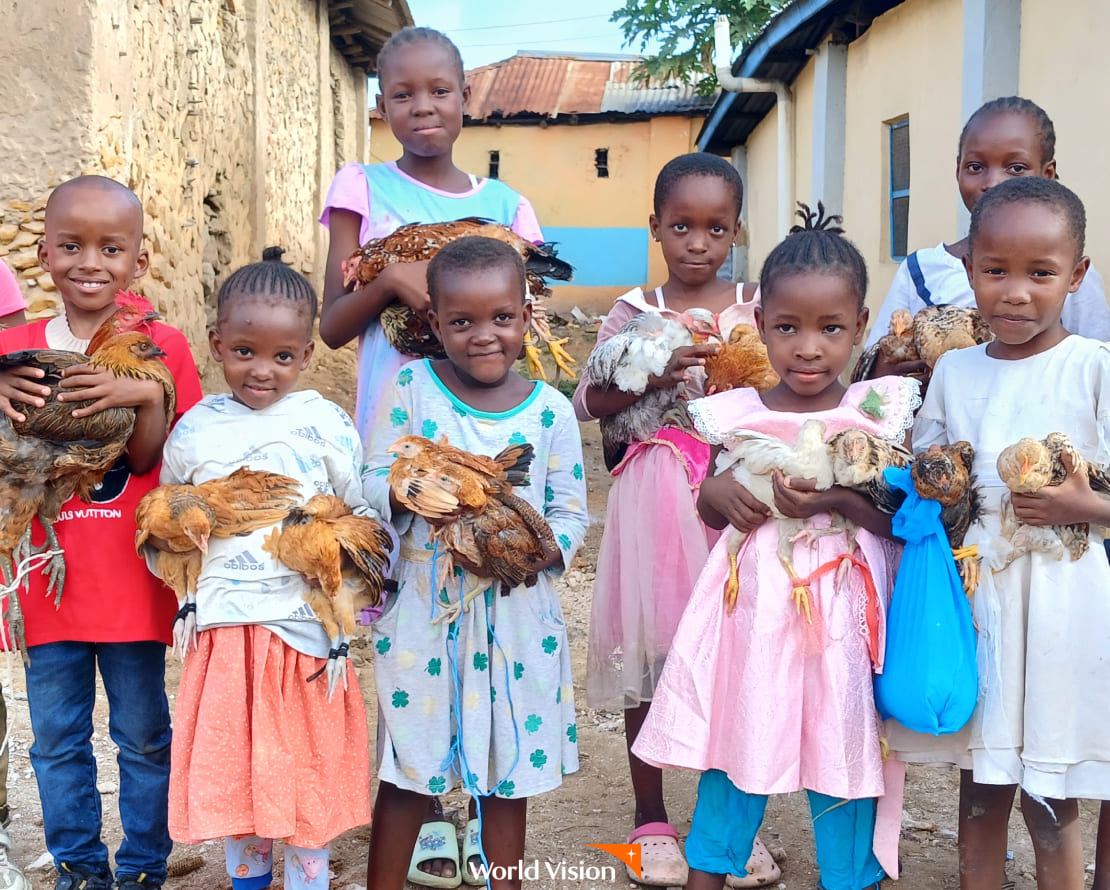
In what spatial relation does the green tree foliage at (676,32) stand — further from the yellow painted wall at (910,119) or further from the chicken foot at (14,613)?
the chicken foot at (14,613)

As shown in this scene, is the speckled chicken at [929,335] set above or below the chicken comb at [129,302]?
below

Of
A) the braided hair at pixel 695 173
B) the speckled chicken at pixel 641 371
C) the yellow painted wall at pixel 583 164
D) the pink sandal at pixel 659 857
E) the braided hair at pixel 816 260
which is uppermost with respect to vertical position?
the yellow painted wall at pixel 583 164

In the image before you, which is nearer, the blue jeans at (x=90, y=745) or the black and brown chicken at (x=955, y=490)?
the black and brown chicken at (x=955, y=490)

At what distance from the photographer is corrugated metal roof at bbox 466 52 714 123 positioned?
74.8 ft

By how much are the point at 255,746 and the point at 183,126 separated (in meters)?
6.14

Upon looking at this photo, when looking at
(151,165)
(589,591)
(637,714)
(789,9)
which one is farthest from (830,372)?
(789,9)

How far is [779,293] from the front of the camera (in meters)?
2.46

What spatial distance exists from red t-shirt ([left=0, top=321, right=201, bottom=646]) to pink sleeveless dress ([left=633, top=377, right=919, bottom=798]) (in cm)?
138

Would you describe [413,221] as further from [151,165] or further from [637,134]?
[637,134]

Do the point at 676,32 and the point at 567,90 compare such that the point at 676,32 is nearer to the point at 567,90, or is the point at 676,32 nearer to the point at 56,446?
the point at 567,90

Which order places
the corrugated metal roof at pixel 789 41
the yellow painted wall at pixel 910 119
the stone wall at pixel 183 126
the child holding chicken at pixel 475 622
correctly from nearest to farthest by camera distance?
the child holding chicken at pixel 475 622, the stone wall at pixel 183 126, the yellow painted wall at pixel 910 119, the corrugated metal roof at pixel 789 41

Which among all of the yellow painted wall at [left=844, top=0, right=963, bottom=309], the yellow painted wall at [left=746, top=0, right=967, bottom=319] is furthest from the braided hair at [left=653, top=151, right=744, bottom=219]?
the yellow painted wall at [left=844, top=0, right=963, bottom=309]

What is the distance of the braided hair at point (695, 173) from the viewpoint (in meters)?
2.94

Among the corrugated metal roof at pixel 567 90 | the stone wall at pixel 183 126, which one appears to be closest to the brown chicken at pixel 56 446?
the stone wall at pixel 183 126
